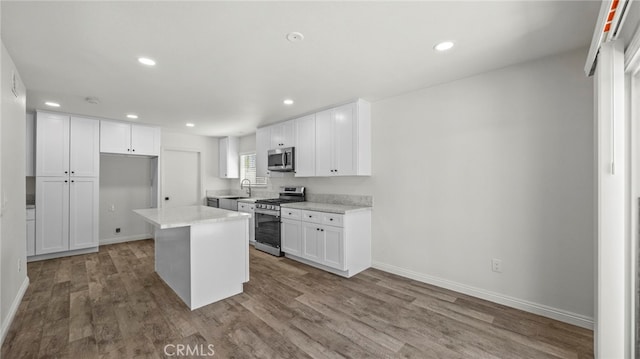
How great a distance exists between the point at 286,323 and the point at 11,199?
2.85 m

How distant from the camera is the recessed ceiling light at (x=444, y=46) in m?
2.11

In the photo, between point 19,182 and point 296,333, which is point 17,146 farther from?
point 296,333

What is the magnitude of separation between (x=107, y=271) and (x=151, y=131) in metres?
2.74

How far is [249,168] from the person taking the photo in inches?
248

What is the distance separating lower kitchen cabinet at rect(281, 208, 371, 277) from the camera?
3.37 meters

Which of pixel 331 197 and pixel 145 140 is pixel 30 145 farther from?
pixel 331 197

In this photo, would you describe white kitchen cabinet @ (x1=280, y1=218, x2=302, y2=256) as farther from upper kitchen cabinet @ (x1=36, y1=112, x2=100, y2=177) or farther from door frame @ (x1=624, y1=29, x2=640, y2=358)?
upper kitchen cabinet @ (x1=36, y1=112, x2=100, y2=177)

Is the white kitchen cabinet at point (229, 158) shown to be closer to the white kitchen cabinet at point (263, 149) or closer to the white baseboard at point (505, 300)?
the white kitchen cabinet at point (263, 149)

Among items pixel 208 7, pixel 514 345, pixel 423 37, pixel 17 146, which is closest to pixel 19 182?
pixel 17 146

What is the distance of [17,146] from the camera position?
2594mm

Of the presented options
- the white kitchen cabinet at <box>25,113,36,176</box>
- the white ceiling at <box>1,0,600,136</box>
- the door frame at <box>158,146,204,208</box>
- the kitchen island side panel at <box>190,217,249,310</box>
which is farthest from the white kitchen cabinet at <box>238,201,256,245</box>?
the white kitchen cabinet at <box>25,113,36,176</box>

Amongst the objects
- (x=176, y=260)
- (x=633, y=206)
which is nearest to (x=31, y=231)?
(x=176, y=260)

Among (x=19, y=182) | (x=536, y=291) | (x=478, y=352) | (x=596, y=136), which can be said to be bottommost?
(x=478, y=352)

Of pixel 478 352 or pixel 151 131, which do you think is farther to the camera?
pixel 151 131
